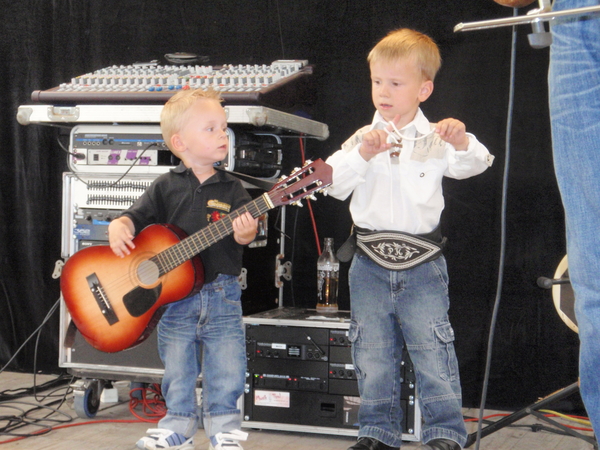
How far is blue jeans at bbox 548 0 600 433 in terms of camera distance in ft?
3.97

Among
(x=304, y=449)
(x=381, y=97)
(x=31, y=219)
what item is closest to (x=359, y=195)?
(x=381, y=97)

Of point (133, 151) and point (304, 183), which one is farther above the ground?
point (133, 151)

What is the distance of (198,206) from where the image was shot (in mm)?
2422

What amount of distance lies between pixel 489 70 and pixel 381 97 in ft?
3.84

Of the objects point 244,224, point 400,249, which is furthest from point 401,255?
point 244,224

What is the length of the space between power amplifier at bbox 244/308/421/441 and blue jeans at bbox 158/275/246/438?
35 cm

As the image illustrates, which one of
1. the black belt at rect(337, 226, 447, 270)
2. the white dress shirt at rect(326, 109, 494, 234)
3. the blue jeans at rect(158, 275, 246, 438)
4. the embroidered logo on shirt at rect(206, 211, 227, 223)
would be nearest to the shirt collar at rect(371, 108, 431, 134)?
the white dress shirt at rect(326, 109, 494, 234)

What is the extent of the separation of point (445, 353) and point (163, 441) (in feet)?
3.13

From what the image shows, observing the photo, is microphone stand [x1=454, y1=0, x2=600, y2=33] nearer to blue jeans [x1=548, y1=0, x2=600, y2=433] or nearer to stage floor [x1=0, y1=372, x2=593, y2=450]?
blue jeans [x1=548, y1=0, x2=600, y2=433]

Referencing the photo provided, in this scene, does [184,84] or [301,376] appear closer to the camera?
[301,376]

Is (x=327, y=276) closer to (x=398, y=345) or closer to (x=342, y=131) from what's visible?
(x=342, y=131)

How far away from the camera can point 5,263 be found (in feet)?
12.5

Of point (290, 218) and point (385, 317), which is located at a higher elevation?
point (290, 218)

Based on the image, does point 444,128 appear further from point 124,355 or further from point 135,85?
point 124,355
